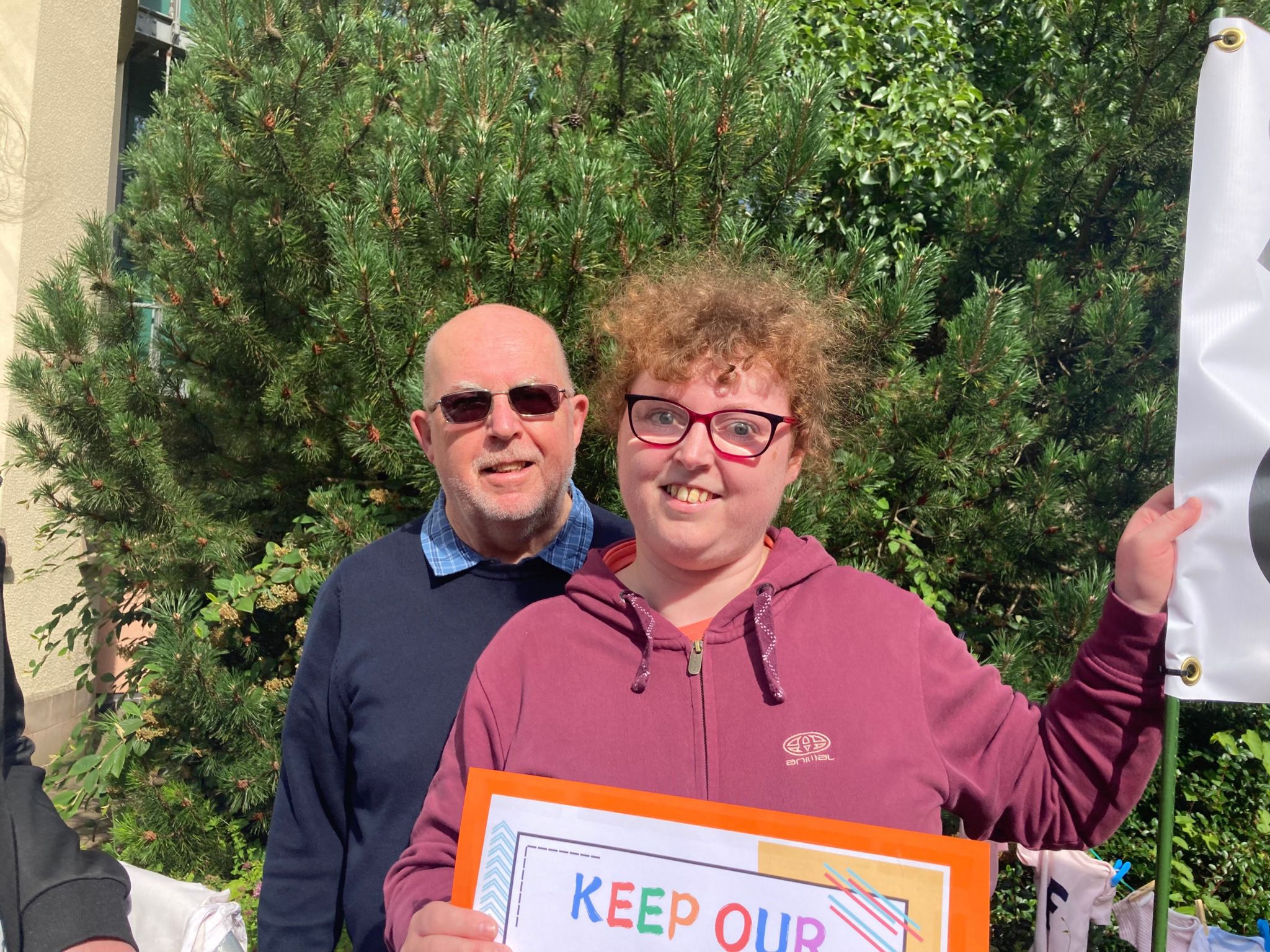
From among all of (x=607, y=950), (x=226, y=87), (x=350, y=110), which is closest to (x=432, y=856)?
(x=607, y=950)

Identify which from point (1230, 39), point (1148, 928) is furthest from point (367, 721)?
point (1148, 928)

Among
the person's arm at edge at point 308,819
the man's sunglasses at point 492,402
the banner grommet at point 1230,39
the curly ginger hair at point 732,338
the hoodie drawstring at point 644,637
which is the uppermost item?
the banner grommet at point 1230,39

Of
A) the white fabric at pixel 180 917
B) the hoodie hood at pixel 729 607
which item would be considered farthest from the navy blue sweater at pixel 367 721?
the white fabric at pixel 180 917

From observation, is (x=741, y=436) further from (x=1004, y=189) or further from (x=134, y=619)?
(x=134, y=619)

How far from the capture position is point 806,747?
139 cm

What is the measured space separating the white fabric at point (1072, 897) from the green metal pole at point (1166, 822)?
1.54 metres

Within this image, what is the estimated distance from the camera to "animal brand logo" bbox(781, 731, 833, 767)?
138cm

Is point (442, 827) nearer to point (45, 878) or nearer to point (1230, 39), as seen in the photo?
point (45, 878)

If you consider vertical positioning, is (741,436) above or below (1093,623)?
above

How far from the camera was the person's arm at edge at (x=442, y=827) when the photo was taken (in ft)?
4.78

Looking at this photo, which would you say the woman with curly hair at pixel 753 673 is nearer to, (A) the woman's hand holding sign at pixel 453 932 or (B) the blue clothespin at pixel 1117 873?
(A) the woman's hand holding sign at pixel 453 932

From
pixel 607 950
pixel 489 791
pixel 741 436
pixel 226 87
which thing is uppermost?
pixel 226 87

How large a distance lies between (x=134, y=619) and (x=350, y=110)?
254 centimetres

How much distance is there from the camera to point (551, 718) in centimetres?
146
